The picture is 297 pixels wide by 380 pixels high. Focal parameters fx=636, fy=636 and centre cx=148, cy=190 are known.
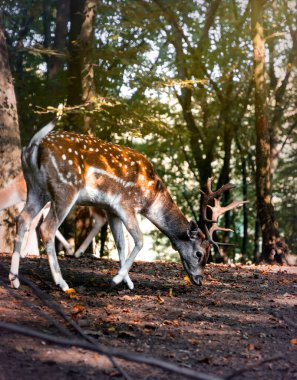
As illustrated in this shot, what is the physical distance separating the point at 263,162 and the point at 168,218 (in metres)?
5.70

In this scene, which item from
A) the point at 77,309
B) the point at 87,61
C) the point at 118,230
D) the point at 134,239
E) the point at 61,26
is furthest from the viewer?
the point at 61,26

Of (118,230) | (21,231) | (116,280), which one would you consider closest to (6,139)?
(118,230)

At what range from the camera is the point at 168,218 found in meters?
8.30

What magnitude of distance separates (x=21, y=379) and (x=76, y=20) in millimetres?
12236

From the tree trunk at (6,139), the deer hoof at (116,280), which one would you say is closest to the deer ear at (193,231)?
the deer hoof at (116,280)

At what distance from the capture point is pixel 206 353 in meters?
5.01

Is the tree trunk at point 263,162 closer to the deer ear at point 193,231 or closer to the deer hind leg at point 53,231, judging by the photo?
the deer ear at point 193,231

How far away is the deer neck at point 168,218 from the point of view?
8234 mm

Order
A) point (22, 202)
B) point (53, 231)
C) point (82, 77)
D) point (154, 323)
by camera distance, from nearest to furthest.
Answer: point (154, 323), point (53, 231), point (22, 202), point (82, 77)

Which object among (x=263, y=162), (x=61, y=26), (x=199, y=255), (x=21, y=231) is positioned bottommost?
(x=199, y=255)

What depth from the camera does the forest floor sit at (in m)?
4.34

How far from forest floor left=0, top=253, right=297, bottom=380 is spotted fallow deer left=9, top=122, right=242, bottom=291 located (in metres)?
0.45

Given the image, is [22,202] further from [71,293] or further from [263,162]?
[263,162]

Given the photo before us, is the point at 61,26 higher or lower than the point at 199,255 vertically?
higher
